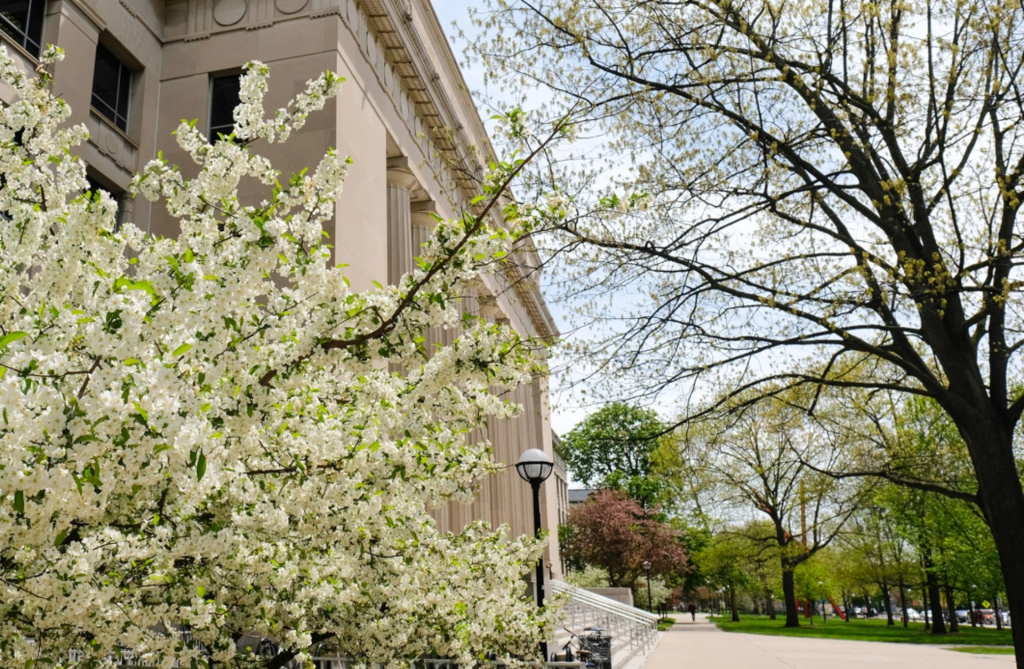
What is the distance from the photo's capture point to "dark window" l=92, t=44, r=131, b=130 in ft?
48.8

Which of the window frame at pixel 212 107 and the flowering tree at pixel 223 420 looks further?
the window frame at pixel 212 107

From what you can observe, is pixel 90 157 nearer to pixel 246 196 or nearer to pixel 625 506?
pixel 246 196

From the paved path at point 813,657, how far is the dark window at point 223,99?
16.1 m

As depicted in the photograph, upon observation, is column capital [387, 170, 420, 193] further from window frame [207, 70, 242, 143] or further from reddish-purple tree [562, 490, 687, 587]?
reddish-purple tree [562, 490, 687, 587]

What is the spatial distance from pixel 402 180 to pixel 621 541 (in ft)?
111

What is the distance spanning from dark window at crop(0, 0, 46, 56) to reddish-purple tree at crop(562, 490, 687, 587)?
133 feet

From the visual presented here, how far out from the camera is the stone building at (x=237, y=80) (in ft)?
45.2

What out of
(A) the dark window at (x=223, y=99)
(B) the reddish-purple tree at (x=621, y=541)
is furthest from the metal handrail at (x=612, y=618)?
(A) the dark window at (x=223, y=99)

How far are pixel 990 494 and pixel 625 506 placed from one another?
42.0 meters

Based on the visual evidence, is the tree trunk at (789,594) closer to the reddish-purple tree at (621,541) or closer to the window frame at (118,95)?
the reddish-purple tree at (621,541)

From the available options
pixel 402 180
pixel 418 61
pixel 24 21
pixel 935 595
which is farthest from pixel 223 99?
pixel 935 595

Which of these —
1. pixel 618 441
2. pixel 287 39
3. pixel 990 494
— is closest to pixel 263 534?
pixel 618 441

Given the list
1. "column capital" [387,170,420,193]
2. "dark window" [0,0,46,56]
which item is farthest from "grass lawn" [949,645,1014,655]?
"dark window" [0,0,46,56]

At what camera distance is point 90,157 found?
1385 centimetres
